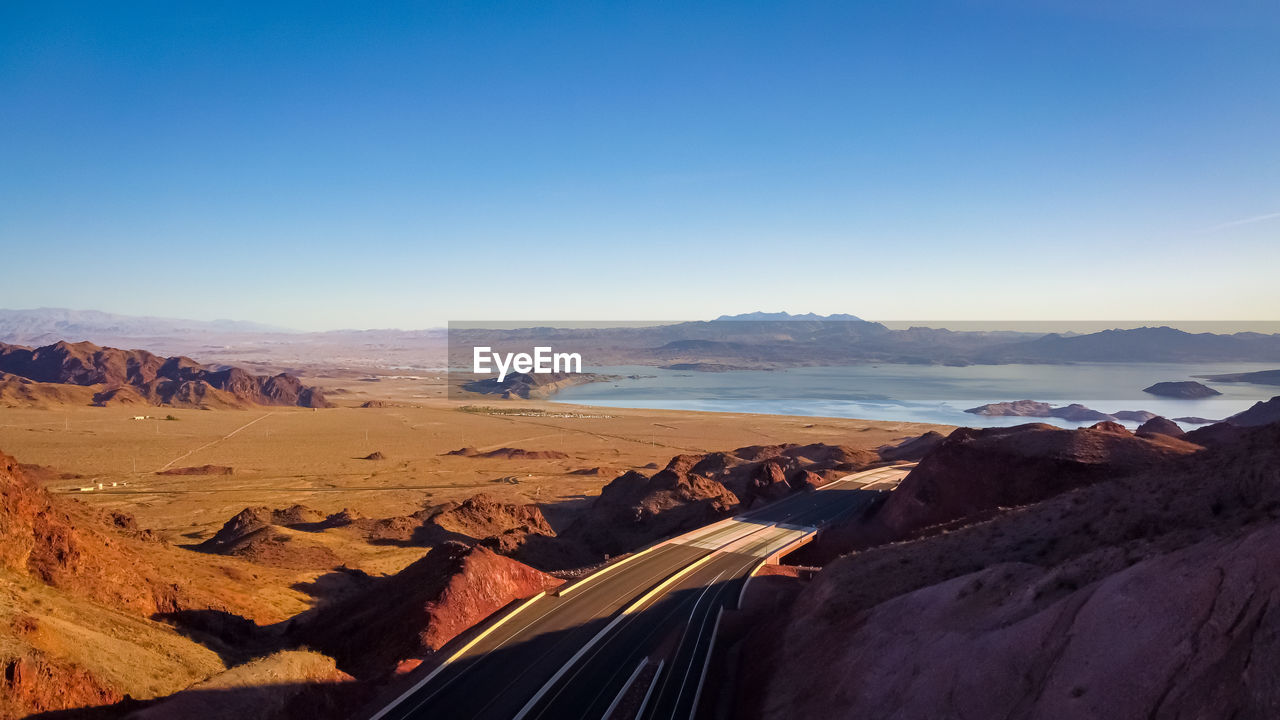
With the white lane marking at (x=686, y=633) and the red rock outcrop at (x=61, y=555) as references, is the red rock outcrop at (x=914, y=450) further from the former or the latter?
the red rock outcrop at (x=61, y=555)

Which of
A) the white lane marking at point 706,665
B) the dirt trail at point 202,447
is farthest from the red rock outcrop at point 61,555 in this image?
the dirt trail at point 202,447

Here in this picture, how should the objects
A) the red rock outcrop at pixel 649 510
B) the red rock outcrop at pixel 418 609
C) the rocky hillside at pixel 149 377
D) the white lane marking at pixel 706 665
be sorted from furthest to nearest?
the rocky hillside at pixel 149 377 → the red rock outcrop at pixel 649 510 → the red rock outcrop at pixel 418 609 → the white lane marking at pixel 706 665

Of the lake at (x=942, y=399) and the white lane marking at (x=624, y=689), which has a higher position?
the white lane marking at (x=624, y=689)

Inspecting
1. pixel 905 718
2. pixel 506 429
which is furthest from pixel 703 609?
pixel 506 429

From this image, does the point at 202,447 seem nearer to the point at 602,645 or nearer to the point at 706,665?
Result: the point at 602,645

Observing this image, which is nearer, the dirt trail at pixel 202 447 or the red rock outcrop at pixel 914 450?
the red rock outcrop at pixel 914 450

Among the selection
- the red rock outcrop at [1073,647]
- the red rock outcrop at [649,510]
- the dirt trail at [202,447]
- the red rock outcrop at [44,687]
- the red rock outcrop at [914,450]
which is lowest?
the dirt trail at [202,447]

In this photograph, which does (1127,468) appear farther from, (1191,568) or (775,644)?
(1191,568)
